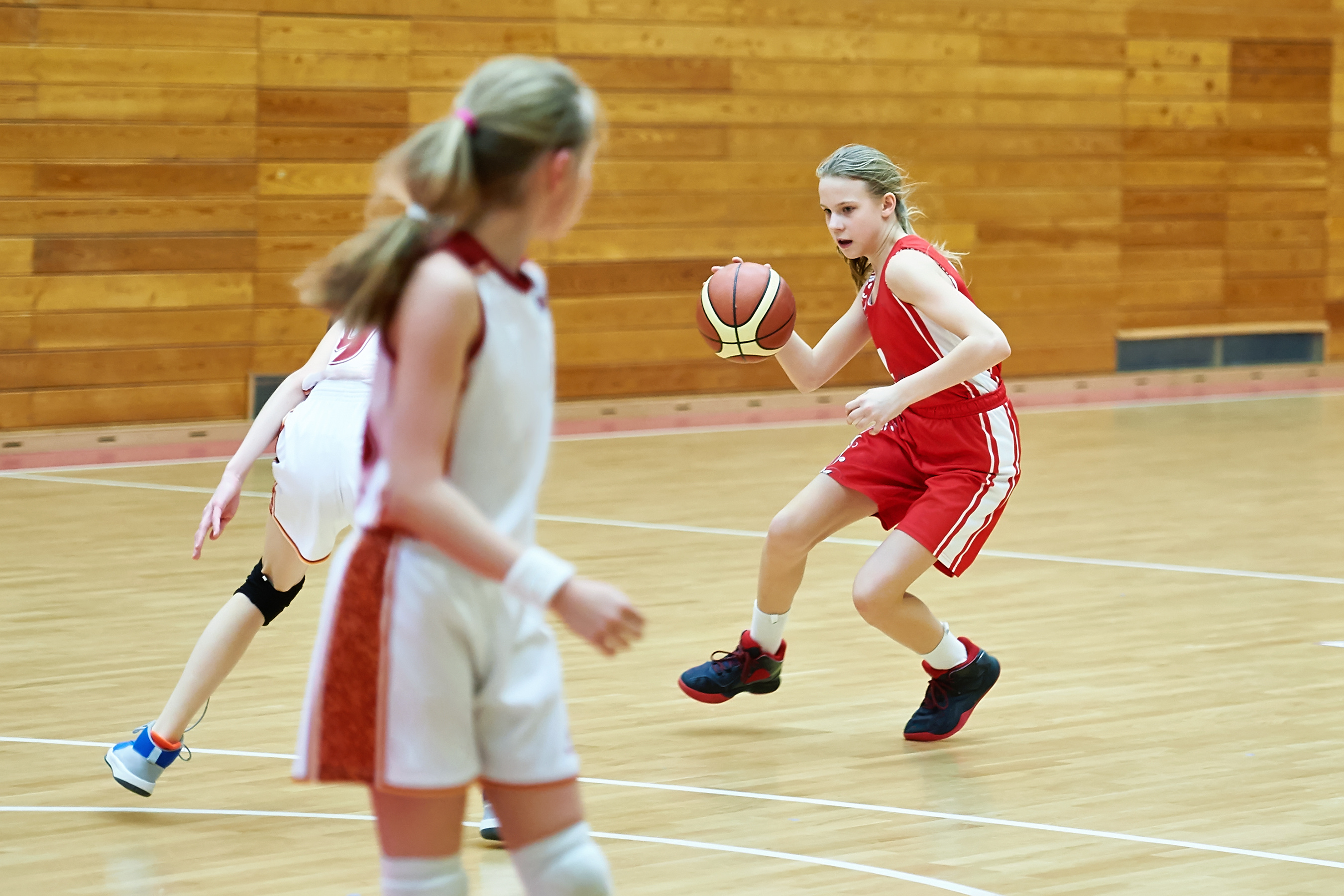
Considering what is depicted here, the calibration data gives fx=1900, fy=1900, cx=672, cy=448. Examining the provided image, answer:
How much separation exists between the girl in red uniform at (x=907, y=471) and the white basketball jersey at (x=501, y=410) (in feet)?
6.53

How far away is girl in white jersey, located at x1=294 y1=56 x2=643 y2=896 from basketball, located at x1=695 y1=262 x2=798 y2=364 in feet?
7.15

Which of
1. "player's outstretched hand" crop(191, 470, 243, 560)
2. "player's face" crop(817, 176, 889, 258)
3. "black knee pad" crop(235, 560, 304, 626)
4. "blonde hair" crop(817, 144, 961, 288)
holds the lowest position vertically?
"black knee pad" crop(235, 560, 304, 626)

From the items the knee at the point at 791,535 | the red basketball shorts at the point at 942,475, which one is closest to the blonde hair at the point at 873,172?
the red basketball shorts at the point at 942,475

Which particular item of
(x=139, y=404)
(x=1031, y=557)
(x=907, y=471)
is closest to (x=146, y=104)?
(x=139, y=404)

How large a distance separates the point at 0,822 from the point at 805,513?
1.70 metres

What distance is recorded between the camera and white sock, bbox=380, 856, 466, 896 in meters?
1.94

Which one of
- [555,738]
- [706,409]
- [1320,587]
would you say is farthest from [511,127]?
[706,409]

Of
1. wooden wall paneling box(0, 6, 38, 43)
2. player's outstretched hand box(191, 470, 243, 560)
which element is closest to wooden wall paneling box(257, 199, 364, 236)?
wooden wall paneling box(0, 6, 38, 43)

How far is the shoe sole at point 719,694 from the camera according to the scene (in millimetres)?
4215

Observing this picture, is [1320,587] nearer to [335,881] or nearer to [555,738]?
[335,881]

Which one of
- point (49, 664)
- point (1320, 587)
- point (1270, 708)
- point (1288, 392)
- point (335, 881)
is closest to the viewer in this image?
point (335, 881)

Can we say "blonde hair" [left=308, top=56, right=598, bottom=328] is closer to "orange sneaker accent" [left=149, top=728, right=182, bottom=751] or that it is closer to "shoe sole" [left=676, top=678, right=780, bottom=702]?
"orange sneaker accent" [left=149, top=728, right=182, bottom=751]

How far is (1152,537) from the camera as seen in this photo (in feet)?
22.2

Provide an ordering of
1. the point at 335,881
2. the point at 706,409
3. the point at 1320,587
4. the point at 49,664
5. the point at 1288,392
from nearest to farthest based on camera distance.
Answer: the point at 335,881 < the point at 49,664 < the point at 1320,587 < the point at 706,409 < the point at 1288,392
